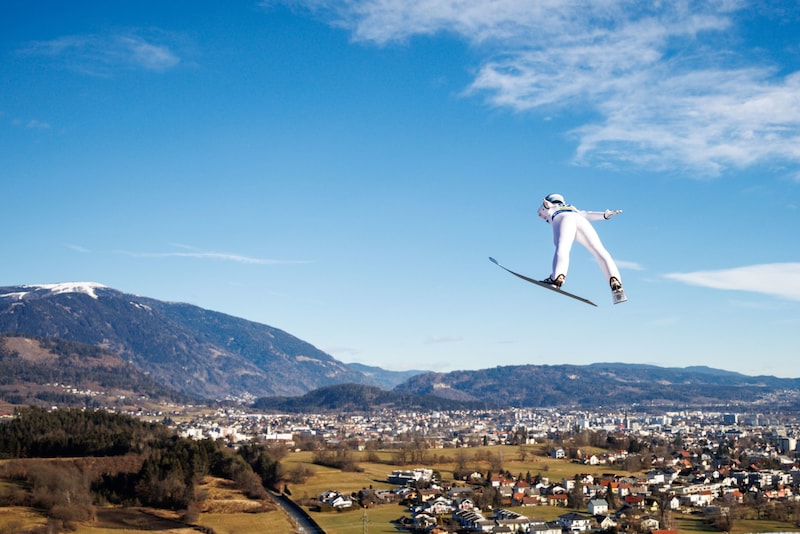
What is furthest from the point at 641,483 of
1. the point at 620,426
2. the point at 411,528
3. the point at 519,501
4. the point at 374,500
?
the point at 620,426

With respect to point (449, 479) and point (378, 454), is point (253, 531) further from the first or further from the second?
point (378, 454)

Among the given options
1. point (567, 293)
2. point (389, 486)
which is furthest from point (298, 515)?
point (567, 293)

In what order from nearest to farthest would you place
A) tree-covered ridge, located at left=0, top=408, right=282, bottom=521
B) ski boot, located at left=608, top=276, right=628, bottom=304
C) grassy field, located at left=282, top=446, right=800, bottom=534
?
ski boot, located at left=608, top=276, right=628, bottom=304 < grassy field, located at left=282, top=446, right=800, bottom=534 < tree-covered ridge, located at left=0, top=408, right=282, bottom=521

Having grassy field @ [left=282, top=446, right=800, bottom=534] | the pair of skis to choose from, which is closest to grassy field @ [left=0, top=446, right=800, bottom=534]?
grassy field @ [left=282, top=446, right=800, bottom=534]

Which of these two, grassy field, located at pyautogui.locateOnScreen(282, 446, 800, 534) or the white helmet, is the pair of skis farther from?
grassy field, located at pyautogui.locateOnScreen(282, 446, 800, 534)

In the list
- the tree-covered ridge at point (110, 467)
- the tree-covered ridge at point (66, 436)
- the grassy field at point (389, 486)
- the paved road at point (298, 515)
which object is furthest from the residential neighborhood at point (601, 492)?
the tree-covered ridge at point (66, 436)

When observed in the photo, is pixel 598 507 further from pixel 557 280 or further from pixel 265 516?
pixel 557 280

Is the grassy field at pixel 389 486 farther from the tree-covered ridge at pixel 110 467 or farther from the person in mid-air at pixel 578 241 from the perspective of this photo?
the person in mid-air at pixel 578 241
